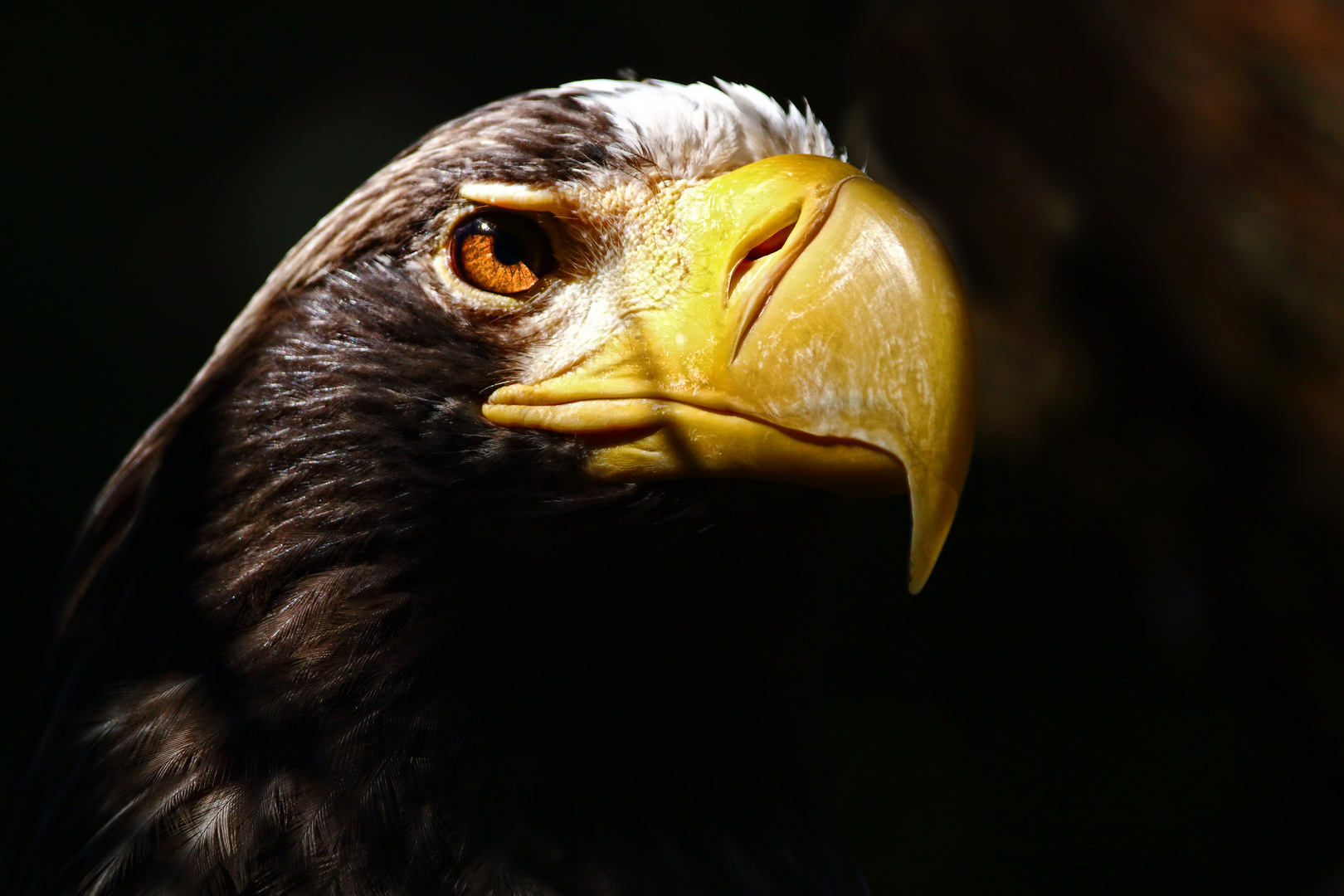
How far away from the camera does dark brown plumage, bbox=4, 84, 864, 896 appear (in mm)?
1640

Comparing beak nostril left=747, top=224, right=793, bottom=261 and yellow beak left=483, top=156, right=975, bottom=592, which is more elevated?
beak nostril left=747, top=224, right=793, bottom=261

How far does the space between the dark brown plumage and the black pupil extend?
0.09 meters

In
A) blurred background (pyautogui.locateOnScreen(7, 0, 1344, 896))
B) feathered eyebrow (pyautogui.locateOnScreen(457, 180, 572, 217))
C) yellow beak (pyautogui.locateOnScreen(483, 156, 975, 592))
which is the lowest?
blurred background (pyautogui.locateOnScreen(7, 0, 1344, 896))

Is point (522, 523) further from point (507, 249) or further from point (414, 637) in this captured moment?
point (507, 249)

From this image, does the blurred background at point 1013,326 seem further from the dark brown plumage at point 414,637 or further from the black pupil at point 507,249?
the black pupil at point 507,249

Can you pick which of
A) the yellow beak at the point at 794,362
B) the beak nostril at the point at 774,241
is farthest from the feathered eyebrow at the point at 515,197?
the beak nostril at the point at 774,241

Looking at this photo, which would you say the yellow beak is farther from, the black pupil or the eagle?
the black pupil

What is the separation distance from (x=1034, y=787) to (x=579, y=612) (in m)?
4.24

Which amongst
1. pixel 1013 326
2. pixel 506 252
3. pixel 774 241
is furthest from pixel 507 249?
pixel 1013 326

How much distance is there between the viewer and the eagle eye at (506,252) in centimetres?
176

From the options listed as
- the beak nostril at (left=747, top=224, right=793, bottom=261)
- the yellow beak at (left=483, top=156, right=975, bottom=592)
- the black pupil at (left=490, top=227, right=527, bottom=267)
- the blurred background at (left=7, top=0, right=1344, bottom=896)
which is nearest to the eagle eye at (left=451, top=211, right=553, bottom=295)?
the black pupil at (left=490, top=227, right=527, bottom=267)

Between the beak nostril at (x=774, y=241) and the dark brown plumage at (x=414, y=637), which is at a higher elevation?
the beak nostril at (x=774, y=241)

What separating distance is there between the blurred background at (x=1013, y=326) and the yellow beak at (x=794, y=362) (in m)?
2.26

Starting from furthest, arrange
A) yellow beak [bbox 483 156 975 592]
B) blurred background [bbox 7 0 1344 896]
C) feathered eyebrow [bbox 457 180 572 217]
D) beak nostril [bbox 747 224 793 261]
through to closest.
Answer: blurred background [bbox 7 0 1344 896], feathered eyebrow [bbox 457 180 572 217], beak nostril [bbox 747 224 793 261], yellow beak [bbox 483 156 975 592]
